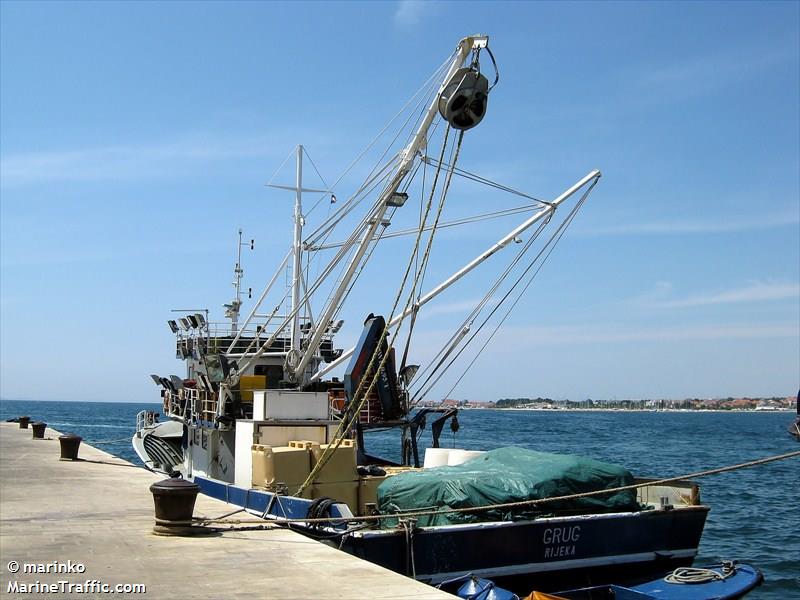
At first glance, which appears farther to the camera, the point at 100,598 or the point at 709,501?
the point at 709,501

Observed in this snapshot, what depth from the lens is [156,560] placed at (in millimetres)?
10570

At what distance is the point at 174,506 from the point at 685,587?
27.3 ft

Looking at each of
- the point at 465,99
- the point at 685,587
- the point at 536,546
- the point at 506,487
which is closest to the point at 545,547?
the point at 536,546

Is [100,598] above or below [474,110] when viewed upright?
below

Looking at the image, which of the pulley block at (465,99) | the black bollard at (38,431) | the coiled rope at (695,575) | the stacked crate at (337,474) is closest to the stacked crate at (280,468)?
the stacked crate at (337,474)

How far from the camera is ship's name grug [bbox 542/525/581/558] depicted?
553 inches

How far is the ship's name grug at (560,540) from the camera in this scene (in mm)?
14047

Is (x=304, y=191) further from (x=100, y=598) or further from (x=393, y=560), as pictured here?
(x=100, y=598)

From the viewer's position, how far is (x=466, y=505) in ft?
46.5

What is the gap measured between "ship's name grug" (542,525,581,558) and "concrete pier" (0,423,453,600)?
4.21 meters

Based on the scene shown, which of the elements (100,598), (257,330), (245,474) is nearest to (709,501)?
(257,330)

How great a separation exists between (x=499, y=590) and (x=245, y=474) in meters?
7.61

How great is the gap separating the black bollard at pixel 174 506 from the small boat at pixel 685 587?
427 cm

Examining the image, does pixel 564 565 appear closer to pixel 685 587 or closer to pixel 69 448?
pixel 685 587
